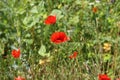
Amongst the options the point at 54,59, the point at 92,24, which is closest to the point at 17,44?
the point at 54,59

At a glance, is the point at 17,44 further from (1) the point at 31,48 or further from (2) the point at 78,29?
(2) the point at 78,29

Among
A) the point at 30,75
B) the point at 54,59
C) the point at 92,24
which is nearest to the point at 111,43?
the point at 92,24

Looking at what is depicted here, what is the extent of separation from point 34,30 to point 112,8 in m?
0.77

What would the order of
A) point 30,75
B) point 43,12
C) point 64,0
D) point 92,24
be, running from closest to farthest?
point 30,75 < point 92,24 < point 43,12 < point 64,0

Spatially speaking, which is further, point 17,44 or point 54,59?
point 17,44

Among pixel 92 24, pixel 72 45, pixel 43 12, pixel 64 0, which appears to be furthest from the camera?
pixel 64 0

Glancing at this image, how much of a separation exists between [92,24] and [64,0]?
560mm

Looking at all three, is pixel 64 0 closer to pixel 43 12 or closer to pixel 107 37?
pixel 43 12

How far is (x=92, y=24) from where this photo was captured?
2896 mm

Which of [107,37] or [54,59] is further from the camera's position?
[107,37]

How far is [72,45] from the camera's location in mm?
2709

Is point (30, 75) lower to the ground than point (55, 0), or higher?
lower

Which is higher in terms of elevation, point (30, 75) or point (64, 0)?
point (64, 0)

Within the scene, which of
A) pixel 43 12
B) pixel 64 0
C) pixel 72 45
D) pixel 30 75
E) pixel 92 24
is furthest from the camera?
pixel 64 0
